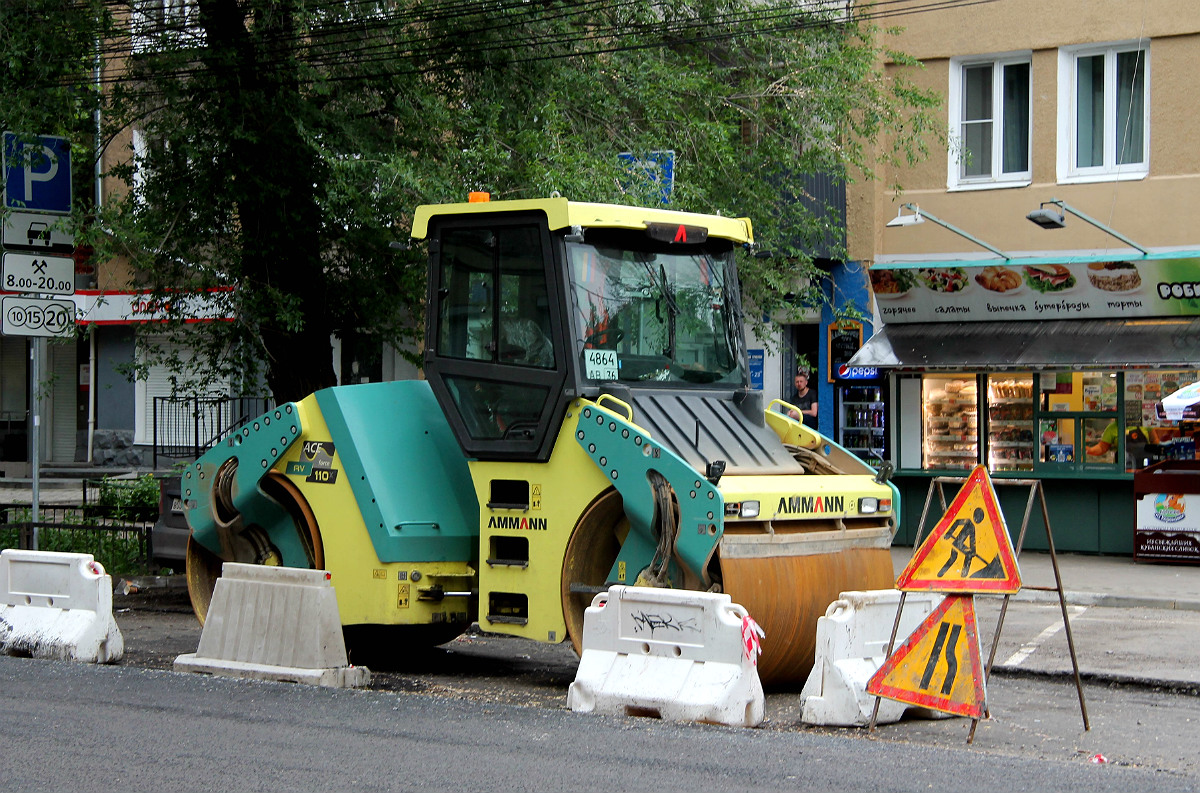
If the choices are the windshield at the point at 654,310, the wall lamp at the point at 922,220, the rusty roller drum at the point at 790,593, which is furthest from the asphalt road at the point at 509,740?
the wall lamp at the point at 922,220

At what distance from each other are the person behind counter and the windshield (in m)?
9.01

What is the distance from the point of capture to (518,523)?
891 centimetres

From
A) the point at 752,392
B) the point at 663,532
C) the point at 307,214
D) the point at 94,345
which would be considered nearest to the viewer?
the point at 663,532

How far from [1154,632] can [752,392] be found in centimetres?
437

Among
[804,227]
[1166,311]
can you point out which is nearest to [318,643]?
[804,227]

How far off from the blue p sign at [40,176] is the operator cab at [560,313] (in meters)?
5.28

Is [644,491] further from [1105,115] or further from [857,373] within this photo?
[1105,115]

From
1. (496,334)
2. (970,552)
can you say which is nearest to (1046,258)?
(496,334)

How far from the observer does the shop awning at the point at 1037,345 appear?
15734mm

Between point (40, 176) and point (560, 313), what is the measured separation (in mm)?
6698

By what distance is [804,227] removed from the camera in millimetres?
16547

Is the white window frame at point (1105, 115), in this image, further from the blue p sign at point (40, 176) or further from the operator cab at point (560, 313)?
the blue p sign at point (40, 176)

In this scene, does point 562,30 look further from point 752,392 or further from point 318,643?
point 318,643

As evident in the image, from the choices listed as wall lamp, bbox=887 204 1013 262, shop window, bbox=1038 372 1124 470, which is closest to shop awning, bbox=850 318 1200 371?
shop window, bbox=1038 372 1124 470
